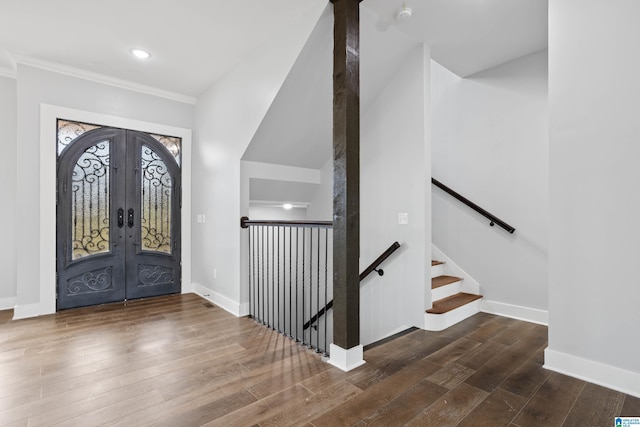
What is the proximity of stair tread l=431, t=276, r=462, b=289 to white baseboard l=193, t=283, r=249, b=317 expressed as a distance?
2.11 m

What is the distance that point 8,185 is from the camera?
3.59 m

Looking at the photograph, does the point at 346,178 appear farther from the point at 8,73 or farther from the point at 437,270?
the point at 8,73

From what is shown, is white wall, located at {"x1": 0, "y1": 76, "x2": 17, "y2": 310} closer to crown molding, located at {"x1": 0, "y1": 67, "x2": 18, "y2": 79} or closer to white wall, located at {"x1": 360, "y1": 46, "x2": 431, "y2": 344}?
crown molding, located at {"x1": 0, "y1": 67, "x2": 18, "y2": 79}

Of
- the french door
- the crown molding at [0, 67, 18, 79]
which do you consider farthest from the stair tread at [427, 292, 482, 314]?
the crown molding at [0, 67, 18, 79]

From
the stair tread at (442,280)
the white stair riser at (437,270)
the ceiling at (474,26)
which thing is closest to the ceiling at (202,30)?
the ceiling at (474,26)

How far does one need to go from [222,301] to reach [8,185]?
2.88m

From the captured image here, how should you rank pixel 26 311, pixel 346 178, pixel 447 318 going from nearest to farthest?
1. pixel 346 178
2. pixel 447 318
3. pixel 26 311

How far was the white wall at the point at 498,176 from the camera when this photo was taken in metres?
3.09

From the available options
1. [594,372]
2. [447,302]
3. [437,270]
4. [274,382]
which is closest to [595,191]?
A: [594,372]

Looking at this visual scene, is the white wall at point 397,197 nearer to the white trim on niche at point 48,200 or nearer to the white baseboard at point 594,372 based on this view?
the white baseboard at point 594,372

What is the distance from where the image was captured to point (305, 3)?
2.46m

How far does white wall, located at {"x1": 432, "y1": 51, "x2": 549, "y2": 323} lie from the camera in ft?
10.1

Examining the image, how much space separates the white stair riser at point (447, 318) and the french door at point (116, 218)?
341 cm

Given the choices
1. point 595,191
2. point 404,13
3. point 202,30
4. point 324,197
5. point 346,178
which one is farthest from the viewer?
point 324,197
